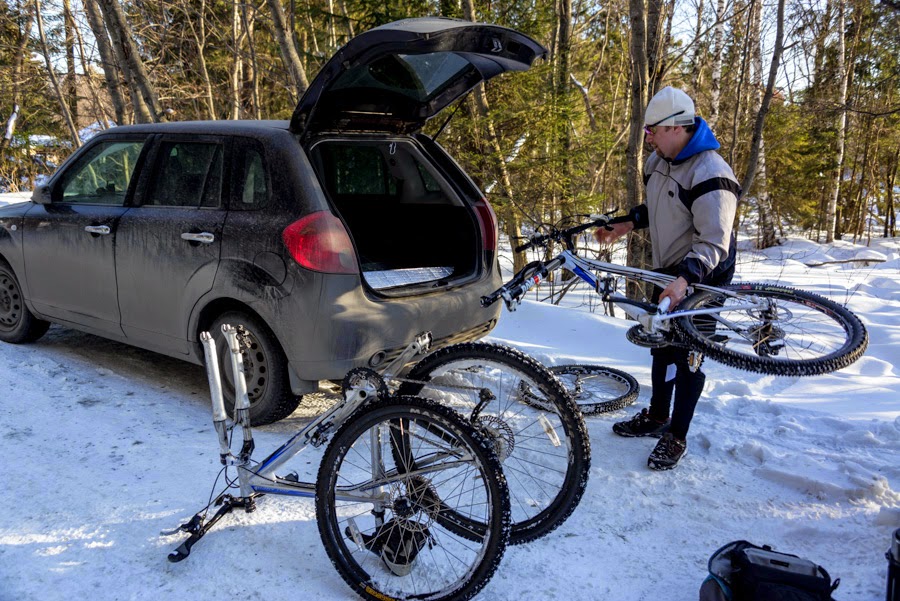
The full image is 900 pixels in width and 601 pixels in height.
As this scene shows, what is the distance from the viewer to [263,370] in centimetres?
386

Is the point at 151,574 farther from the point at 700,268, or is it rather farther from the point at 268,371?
the point at 700,268

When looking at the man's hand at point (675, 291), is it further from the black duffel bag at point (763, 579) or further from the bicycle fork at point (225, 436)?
the bicycle fork at point (225, 436)

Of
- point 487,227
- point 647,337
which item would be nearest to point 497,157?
point 487,227

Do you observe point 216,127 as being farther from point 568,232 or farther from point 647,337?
point 647,337

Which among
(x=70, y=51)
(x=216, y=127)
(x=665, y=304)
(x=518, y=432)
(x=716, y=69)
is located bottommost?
(x=518, y=432)

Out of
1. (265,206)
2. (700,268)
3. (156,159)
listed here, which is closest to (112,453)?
(265,206)

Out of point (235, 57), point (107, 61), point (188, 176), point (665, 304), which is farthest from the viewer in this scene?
point (235, 57)

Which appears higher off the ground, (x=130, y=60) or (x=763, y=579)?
(x=130, y=60)

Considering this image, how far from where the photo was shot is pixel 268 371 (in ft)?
12.4

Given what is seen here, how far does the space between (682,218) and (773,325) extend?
0.74m

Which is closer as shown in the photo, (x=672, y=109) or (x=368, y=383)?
(x=368, y=383)

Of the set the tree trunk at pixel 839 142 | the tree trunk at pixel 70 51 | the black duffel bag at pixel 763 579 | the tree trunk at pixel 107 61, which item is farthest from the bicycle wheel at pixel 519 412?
the tree trunk at pixel 839 142

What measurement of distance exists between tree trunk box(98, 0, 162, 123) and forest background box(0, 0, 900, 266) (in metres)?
0.02

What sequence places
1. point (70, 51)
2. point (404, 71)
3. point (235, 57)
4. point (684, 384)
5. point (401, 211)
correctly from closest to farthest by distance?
point (684, 384), point (404, 71), point (401, 211), point (235, 57), point (70, 51)
